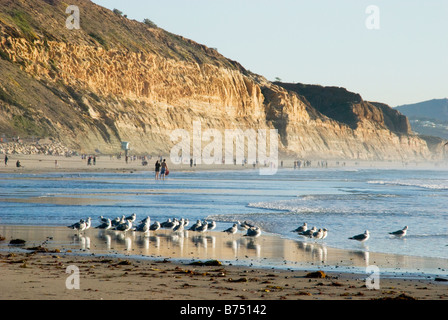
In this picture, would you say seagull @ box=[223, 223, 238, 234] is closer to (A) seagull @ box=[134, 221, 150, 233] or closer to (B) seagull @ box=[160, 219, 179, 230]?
(B) seagull @ box=[160, 219, 179, 230]

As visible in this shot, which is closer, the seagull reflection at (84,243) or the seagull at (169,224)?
the seagull reflection at (84,243)

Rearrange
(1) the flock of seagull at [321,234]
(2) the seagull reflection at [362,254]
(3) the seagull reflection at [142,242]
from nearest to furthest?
(2) the seagull reflection at [362,254] → (3) the seagull reflection at [142,242] → (1) the flock of seagull at [321,234]

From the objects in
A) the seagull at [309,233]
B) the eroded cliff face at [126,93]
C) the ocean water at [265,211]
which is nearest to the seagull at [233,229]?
the ocean water at [265,211]

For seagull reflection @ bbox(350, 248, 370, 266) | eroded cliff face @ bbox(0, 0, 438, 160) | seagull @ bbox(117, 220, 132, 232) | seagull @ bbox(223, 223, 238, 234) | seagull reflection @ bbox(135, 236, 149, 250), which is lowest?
seagull reflection @ bbox(350, 248, 370, 266)

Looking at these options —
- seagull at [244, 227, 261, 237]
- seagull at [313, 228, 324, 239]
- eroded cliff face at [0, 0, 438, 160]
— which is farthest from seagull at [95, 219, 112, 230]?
eroded cliff face at [0, 0, 438, 160]

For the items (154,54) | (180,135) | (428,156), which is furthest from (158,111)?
(428,156)

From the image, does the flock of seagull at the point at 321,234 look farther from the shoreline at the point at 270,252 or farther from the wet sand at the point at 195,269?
the wet sand at the point at 195,269
